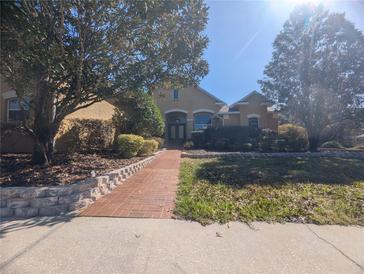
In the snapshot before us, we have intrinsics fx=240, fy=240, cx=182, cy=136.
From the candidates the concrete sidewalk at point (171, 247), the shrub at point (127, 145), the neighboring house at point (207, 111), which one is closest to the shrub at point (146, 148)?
the shrub at point (127, 145)

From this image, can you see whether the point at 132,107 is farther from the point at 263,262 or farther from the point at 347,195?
the point at 263,262

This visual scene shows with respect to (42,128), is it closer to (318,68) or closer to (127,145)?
(127,145)

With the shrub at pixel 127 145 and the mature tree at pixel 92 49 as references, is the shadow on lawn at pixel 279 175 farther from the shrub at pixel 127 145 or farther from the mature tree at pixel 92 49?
the shrub at pixel 127 145

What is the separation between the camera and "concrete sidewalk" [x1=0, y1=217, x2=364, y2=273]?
118 inches

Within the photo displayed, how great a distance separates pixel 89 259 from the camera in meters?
3.14

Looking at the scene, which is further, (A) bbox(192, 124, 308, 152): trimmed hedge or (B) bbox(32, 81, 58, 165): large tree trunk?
(A) bbox(192, 124, 308, 152): trimmed hedge

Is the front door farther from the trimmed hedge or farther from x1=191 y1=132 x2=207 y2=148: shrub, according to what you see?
the trimmed hedge

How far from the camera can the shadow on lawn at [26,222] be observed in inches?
160

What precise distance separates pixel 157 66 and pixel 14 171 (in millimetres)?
4908

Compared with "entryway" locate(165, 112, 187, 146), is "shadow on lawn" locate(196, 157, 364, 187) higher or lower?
lower

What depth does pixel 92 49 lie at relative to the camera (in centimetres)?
599

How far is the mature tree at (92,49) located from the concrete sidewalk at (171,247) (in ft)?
11.6

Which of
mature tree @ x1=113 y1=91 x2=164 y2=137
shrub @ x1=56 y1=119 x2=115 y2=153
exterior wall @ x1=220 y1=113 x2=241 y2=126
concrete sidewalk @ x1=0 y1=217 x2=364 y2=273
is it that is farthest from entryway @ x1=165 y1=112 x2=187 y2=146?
concrete sidewalk @ x1=0 y1=217 x2=364 y2=273

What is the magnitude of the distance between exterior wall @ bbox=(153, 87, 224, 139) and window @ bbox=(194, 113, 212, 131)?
58 centimetres
